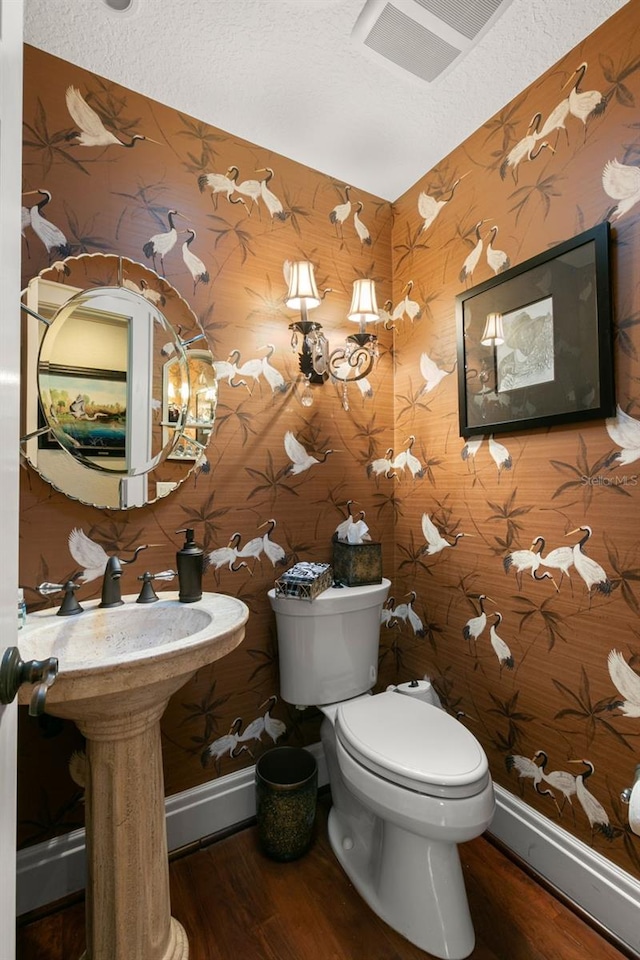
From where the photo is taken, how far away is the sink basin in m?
0.88

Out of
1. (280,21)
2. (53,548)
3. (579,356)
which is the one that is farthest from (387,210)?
(53,548)

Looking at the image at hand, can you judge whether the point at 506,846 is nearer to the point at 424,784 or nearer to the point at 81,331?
the point at 424,784

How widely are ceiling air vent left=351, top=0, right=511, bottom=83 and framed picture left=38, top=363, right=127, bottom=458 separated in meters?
1.22

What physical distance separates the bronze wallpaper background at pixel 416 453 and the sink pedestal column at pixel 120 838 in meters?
0.36

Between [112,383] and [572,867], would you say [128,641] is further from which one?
[572,867]

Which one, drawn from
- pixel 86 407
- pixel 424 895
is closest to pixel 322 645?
pixel 424 895

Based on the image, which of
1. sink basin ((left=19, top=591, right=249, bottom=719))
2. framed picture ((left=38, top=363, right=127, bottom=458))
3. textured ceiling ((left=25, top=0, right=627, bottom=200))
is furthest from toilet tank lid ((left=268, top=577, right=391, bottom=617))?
textured ceiling ((left=25, top=0, right=627, bottom=200))

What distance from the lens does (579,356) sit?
4.37ft

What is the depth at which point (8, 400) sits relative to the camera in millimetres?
535

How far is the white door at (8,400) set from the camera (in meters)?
0.52

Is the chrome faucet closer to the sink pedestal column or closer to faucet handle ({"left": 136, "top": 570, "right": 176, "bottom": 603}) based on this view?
faucet handle ({"left": 136, "top": 570, "right": 176, "bottom": 603})

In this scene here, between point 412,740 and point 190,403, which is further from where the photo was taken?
point 190,403

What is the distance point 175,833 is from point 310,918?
509 mm

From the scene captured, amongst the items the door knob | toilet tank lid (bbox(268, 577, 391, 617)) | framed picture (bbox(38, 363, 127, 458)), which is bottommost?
toilet tank lid (bbox(268, 577, 391, 617))
